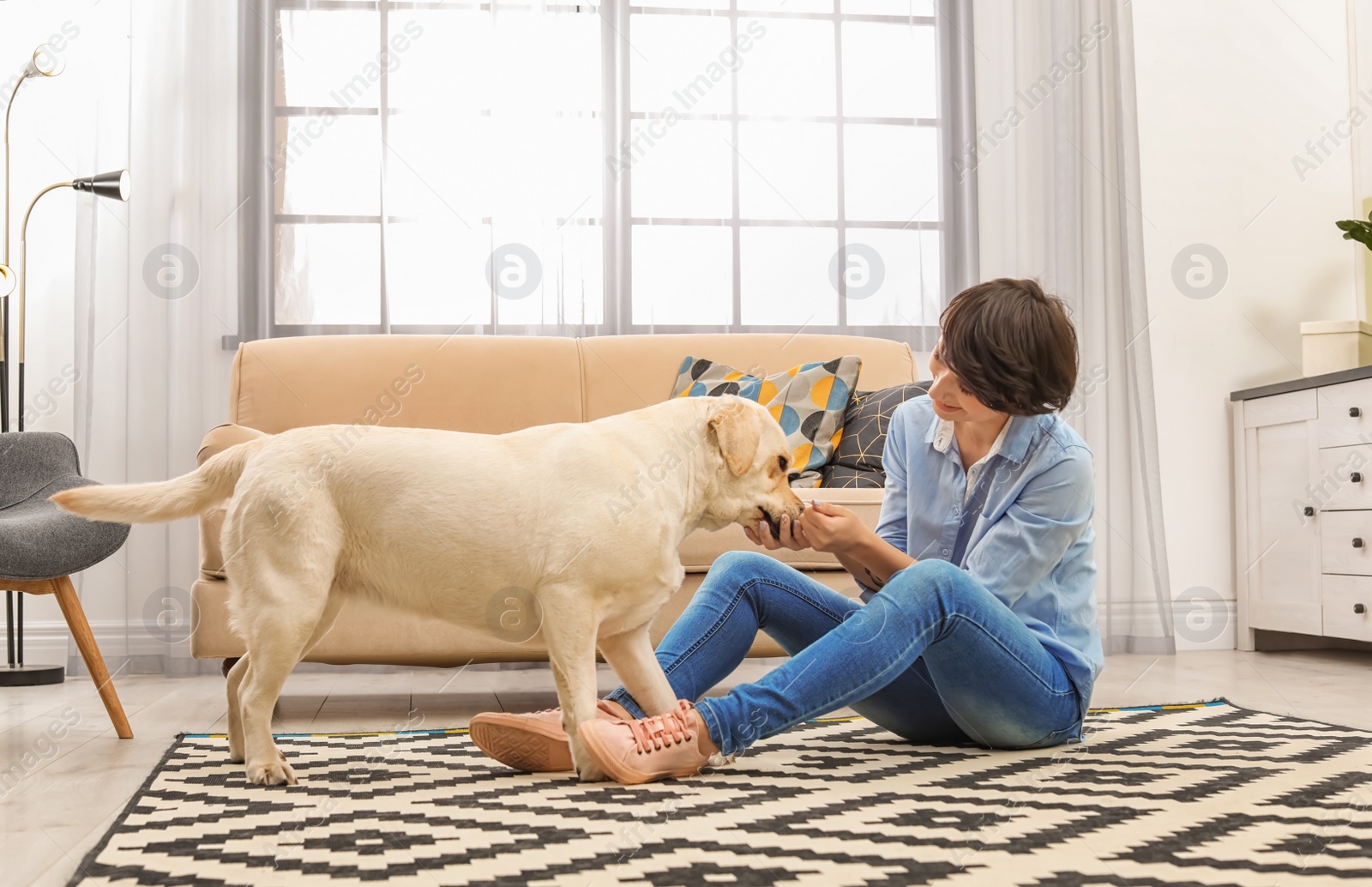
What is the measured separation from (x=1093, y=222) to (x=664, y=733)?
11.6ft

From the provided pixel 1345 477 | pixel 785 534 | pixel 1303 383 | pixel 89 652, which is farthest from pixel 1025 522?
pixel 1303 383

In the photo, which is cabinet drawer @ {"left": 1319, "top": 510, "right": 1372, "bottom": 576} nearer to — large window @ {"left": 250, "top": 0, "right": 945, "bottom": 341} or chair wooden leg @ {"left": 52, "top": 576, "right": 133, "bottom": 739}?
large window @ {"left": 250, "top": 0, "right": 945, "bottom": 341}

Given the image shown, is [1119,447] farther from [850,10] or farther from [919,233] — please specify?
[850,10]

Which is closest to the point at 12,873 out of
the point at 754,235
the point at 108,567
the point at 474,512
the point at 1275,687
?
the point at 474,512

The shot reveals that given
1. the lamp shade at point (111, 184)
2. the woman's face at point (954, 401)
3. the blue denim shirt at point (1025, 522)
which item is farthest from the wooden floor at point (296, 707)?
the lamp shade at point (111, 184)

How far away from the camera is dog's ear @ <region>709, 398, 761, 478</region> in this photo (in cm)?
185

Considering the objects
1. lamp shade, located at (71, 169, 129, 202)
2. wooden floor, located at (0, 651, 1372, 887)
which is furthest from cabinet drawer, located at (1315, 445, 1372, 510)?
lamp shade, located at (71, 169, 129, 202)

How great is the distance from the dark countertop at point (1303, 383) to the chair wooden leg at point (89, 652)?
3.89 m

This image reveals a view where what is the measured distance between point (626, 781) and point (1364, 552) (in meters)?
3.19

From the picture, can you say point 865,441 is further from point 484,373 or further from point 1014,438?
point 1014,438

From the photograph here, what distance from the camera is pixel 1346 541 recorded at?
12.4 ft

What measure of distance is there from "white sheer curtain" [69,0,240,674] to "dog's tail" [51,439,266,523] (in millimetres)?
2205

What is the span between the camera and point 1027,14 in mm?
4480

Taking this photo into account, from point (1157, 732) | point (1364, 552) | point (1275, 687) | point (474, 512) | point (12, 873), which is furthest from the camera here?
point (1364, 552)
